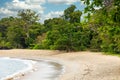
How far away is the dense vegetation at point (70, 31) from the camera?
1747 centimetres

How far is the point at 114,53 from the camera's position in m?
49.2

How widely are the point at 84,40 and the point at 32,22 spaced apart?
2752 centimetres

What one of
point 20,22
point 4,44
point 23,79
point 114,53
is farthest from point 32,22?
point 23,79

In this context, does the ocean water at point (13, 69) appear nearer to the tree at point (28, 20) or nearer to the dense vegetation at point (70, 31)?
the dense vegetation at point (70, 31)

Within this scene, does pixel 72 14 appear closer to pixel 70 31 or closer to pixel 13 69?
pixel 70 31

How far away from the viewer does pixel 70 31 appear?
62.2m

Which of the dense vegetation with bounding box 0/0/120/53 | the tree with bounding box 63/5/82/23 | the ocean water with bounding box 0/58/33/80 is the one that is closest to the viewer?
the dense vegetation with bounding box 0/0/120/53

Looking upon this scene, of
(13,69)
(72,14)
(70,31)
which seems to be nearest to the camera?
(13,69)

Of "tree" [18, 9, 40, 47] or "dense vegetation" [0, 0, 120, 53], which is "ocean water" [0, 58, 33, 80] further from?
"tree" [18, 9, 40, 47]

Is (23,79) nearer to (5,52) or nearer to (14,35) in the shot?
(5,52)

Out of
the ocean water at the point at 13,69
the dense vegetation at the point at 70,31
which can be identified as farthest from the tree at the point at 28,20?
the ocean water at the point at 13,69

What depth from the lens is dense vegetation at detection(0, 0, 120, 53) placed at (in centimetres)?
1747

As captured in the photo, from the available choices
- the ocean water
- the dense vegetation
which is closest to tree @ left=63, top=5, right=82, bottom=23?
the dense vegetation


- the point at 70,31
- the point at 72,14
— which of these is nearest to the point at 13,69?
the point at 70,31
